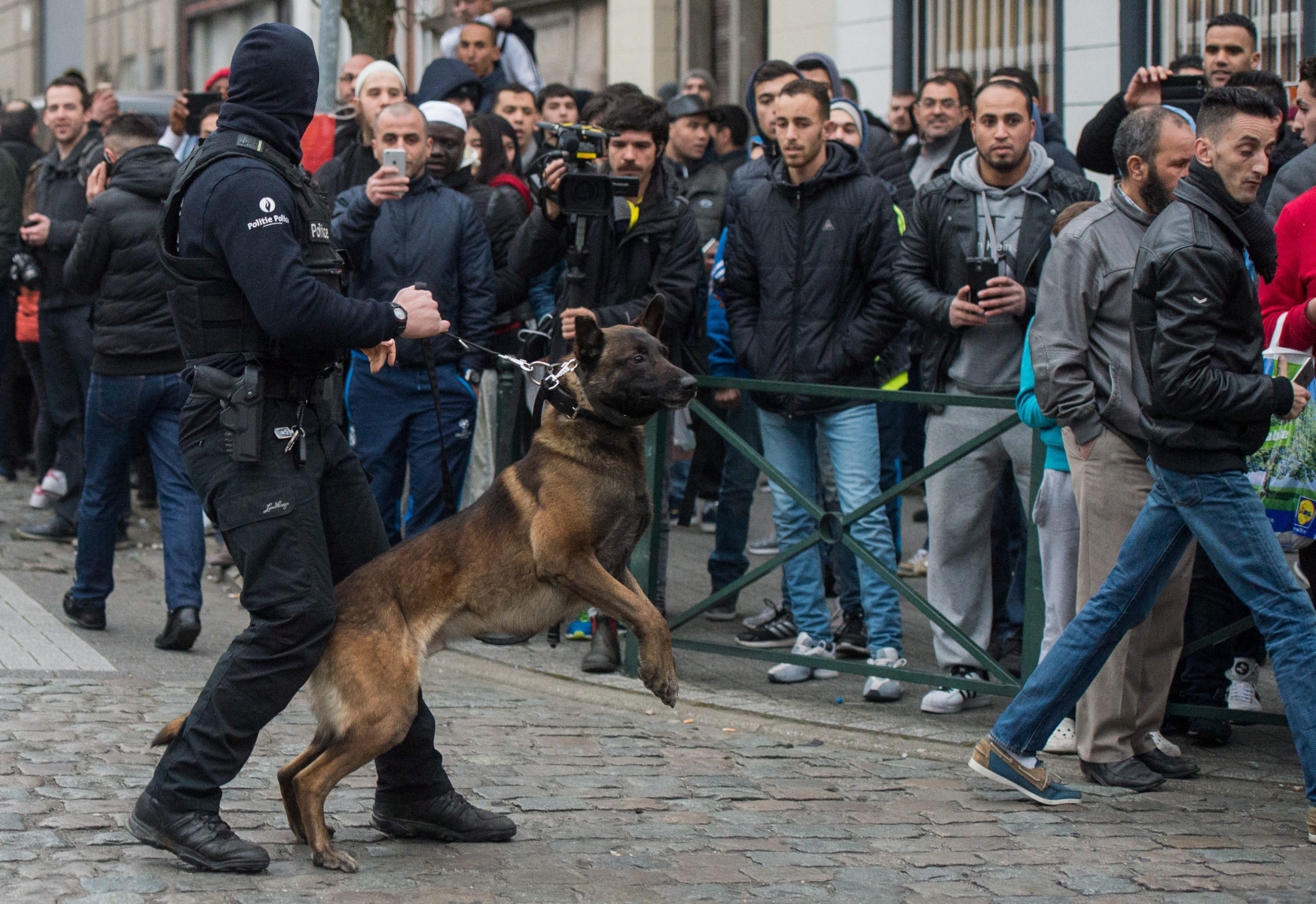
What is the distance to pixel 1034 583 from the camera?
622 cm

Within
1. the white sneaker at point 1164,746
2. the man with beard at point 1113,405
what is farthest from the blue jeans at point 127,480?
the white sneaker at point 1164,746

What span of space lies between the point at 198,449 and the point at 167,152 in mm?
3788

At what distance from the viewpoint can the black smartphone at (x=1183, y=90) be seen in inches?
303

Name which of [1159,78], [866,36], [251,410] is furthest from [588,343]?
[866,36]

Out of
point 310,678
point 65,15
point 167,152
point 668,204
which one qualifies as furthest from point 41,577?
point 65,15

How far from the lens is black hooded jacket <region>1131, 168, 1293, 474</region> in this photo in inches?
196

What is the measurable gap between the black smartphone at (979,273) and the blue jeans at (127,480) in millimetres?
3495

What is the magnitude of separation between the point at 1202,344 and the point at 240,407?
2.82 m

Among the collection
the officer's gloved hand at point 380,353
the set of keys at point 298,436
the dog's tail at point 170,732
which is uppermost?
the officer's gloved hand at point 380,353

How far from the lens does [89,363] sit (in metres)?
9.59

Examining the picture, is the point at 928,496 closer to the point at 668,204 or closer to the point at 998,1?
the point at 668,204

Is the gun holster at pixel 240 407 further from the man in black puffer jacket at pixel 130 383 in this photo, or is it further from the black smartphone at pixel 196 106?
the black smartphone at pixel 196 106

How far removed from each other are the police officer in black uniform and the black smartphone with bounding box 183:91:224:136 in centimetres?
623

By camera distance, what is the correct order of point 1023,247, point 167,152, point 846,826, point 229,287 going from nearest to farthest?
1. point 229,287
2. point 846,826
3. point 1023,247
4. point 167,152
